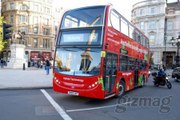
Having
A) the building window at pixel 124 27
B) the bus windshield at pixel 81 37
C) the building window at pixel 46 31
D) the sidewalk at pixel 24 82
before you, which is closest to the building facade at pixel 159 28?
the building window at pixel 46 31

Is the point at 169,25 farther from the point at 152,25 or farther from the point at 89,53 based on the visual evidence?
the point at 89,53

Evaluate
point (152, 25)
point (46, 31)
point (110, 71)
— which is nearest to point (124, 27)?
point (110, 71)

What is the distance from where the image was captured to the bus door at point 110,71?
9.60 metres

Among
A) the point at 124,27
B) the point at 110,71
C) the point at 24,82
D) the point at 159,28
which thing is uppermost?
the point at 159,28

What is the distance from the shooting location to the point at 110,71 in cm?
1005

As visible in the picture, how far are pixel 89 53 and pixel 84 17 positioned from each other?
156 centimetres

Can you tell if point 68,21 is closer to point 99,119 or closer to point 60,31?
point 60,31

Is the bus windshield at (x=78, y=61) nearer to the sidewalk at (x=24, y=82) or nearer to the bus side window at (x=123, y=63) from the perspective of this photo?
the bus side window at (x=123, y=63)

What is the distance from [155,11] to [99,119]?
6077cm

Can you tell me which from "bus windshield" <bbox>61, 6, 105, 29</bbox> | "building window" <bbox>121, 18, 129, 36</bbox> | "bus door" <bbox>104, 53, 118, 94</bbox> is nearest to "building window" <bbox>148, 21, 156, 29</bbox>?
"building window" <bbox>121, 18, 129, 36</bbox>

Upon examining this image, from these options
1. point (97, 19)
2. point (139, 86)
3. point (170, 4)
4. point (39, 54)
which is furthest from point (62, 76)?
point (170, 4)

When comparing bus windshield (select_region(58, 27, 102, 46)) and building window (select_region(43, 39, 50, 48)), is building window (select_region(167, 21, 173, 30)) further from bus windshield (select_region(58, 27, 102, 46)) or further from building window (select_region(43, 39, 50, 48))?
bus windshield (select_region(58, 27, 102, 46))

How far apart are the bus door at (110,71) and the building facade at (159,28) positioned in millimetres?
52797

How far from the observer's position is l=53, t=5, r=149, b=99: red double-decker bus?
9.33 m
